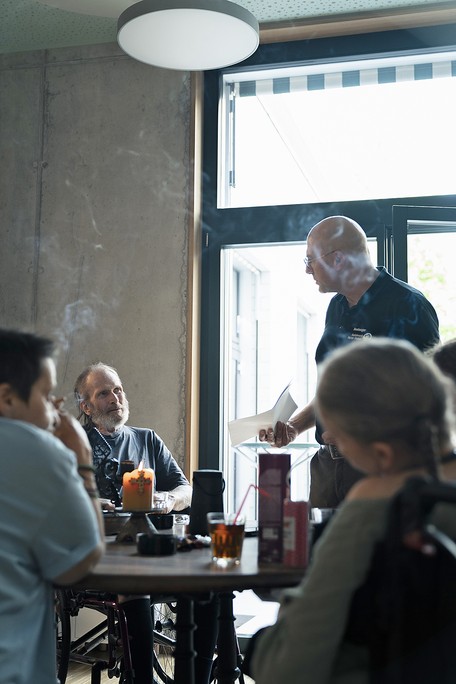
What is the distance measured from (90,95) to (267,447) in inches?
84.0

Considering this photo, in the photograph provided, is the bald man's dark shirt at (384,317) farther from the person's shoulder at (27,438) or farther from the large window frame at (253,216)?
the person's shoulder at (27,438)

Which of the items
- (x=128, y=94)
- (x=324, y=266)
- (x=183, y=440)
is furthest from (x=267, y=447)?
(x=128, y=94)

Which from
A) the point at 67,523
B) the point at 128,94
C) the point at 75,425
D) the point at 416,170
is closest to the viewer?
the point at 67,523

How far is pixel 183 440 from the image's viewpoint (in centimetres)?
414

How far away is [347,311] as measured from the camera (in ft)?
10.3

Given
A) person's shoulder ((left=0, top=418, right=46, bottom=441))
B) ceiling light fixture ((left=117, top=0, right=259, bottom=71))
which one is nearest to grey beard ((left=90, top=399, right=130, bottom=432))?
ceiling light fixture ((left=117, top=0, right=259, bottom=71))

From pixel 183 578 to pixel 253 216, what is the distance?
2943mm

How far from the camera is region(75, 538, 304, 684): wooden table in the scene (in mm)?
1525

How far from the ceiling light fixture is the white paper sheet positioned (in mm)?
1502

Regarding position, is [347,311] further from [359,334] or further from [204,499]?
[204,499]

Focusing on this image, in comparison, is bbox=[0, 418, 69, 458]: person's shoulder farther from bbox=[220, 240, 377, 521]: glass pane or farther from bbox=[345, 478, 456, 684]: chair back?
bbox=[220, 240, 377, 521]: glass pane

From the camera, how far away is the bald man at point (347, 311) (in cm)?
294

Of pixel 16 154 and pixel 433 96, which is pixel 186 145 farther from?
pixel 433 96

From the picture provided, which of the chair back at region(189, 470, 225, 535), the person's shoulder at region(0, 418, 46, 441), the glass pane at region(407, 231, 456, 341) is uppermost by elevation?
the glass pane at region(407, 231, 456, 341)
